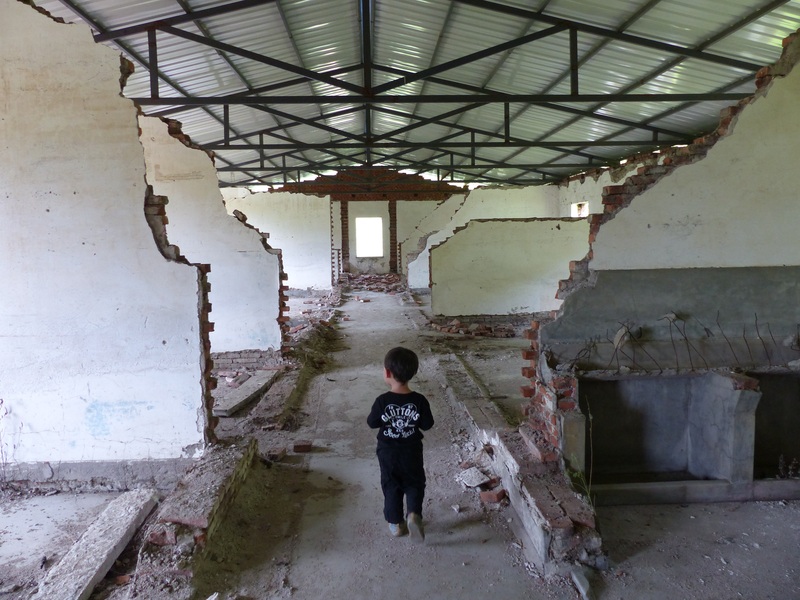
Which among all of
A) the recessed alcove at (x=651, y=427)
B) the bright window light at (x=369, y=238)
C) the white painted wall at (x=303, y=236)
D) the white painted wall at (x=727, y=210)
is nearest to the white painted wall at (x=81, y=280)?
the recessed alcove at (x=651, y=427)

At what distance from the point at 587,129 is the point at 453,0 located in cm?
717

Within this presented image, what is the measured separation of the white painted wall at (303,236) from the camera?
A: 60.0 feet

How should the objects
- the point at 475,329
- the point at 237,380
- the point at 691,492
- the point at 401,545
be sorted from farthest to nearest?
the point at 475,329
the point at 237,380
the point at 691,492
the point at 401,545

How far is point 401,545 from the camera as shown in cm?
357

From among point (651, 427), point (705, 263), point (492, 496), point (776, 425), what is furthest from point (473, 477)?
point (776, 425)

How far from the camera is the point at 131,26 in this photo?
8.13 meters

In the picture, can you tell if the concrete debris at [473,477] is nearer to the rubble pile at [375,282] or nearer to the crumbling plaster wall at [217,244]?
the crumbling plaster wall at [217,244]

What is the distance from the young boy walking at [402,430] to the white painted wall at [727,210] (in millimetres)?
2088

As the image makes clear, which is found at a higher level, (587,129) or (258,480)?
(587,129)

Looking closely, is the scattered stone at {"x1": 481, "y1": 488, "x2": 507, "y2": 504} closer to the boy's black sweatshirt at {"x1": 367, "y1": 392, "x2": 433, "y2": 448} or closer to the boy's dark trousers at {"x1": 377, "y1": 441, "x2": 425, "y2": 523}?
the boy's dark trousers at {"x1": 377, "y1": 441, "x2": 425, "y2": 523}

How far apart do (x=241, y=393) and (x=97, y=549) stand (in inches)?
129

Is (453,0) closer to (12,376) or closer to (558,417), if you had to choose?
(558,417)

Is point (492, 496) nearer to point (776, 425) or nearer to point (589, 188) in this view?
point (776, 425)

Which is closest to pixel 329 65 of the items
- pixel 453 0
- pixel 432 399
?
pixel 453 0
